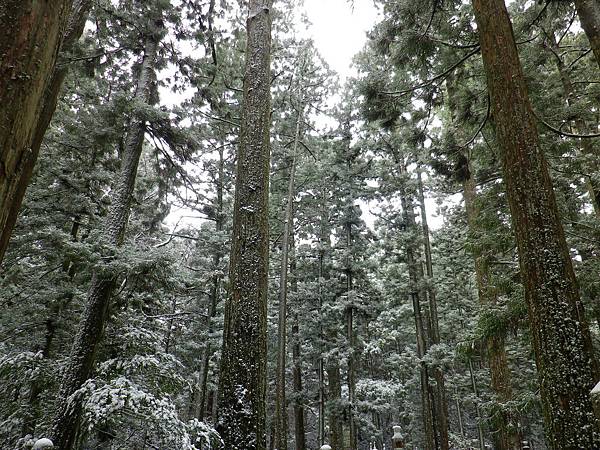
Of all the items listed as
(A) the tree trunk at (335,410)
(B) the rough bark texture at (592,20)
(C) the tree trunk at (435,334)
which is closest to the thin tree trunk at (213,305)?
(A) the tree trunk at (335,410)

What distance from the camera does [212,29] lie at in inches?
318

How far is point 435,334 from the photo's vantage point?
48.9 feet

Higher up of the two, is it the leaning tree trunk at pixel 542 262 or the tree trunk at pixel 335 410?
the leaning tree trunk at pixel 542 262

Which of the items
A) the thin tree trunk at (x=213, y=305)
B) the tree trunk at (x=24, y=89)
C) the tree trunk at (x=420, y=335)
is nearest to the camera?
the tree trunk at (x=24, y=89)

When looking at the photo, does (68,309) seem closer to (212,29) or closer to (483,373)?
(212,29)

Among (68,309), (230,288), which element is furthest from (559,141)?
(68,309)

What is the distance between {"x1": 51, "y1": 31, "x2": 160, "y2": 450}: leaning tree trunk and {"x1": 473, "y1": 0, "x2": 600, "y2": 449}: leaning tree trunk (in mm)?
5882

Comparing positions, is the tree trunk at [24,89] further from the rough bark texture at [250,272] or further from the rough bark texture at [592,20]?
the rough bark texture at [592,20]

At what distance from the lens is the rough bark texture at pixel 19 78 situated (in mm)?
1167

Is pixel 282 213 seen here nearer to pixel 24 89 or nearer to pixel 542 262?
pixel 542 262

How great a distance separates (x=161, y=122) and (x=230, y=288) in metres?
5.54

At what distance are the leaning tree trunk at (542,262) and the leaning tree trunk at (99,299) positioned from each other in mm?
5882

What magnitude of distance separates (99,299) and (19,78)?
6.24 meters

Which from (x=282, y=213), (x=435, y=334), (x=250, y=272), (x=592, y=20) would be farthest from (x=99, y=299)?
(x=435, y=334)
